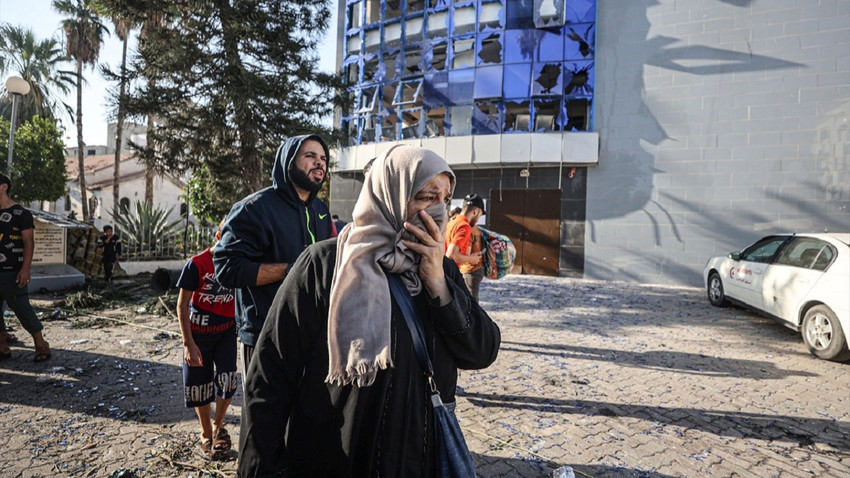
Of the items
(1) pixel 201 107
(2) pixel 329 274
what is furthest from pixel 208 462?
(1) pixel 201 107

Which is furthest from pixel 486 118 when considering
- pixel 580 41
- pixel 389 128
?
pixel 389 128

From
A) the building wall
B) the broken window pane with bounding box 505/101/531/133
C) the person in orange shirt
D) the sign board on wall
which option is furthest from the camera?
the broken window pane with bounding box 505/101/531/133

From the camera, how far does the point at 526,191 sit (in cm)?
1630

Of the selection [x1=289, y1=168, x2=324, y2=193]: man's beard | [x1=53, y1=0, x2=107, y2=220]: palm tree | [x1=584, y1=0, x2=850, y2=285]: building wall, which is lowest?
[x1=289, y1=168, x2=324, y2=193]: man's beard

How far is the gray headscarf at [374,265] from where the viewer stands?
1413 mm

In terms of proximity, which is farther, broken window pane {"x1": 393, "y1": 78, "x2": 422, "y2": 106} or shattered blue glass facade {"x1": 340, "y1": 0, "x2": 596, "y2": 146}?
broken window pane {"x1": 393, "y1": 78, "x2": 422, "y2": 106}

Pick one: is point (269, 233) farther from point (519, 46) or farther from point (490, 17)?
point (490, 17)

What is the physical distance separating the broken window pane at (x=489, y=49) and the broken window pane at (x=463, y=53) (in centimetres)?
29

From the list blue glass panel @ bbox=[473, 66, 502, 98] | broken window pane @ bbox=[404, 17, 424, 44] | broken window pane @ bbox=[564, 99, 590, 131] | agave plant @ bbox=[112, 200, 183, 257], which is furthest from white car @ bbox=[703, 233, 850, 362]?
agave plant @ bbox=[112, 200, 183, 257]

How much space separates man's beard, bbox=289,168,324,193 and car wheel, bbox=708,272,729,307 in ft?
34.2

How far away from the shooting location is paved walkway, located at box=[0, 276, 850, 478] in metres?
3.35

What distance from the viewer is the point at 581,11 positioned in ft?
50.8

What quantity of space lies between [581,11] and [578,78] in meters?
2.22

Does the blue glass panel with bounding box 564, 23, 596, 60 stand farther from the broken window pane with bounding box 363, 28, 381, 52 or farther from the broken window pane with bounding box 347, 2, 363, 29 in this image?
the broken window pane with bounding box 347, 2, 363, 29
